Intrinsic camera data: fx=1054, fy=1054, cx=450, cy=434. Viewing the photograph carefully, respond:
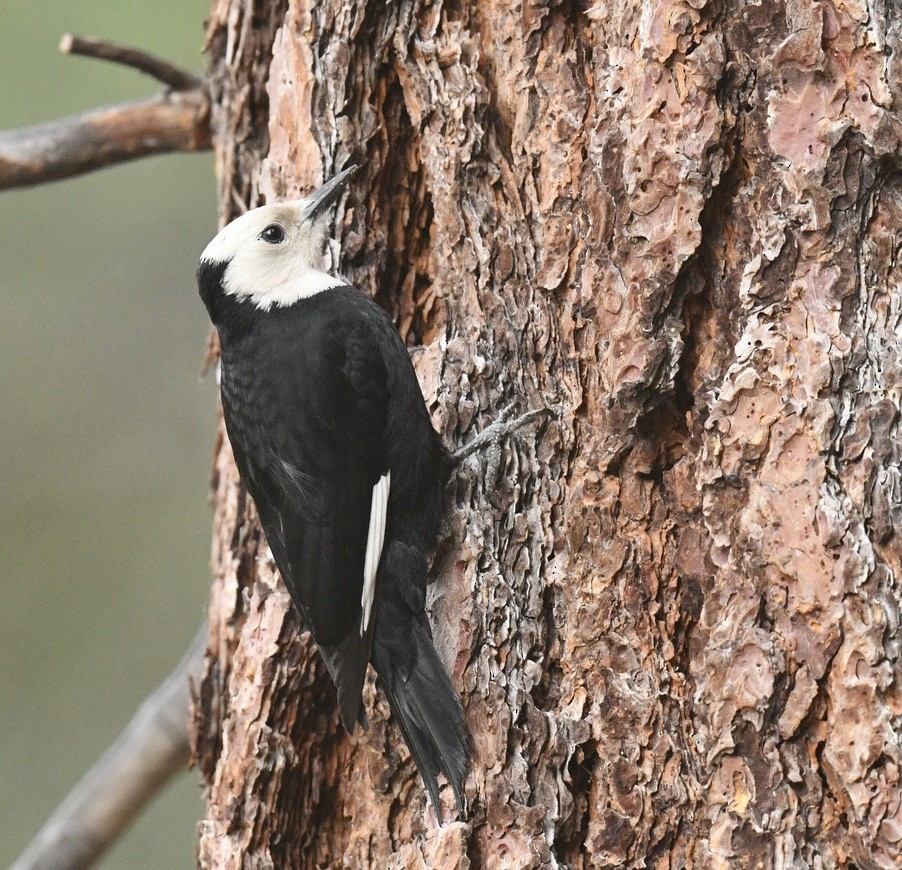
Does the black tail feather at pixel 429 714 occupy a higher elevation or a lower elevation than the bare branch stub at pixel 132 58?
lower

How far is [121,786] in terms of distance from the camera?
2.83 m

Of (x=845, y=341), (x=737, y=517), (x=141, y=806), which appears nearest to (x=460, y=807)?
(x=737, y=517)

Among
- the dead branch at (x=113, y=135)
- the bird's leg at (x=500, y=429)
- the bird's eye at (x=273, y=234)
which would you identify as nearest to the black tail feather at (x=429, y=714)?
the bird's leg at (x=500, y=429)

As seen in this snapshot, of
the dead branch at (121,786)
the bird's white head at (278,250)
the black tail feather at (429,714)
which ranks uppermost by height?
the bird's white head at (278,250)

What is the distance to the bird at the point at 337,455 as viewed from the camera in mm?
2072

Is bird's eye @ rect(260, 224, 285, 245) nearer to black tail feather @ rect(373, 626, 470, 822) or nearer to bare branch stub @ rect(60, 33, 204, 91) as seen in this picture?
bare branch stub @ rect(60, 33, 204, 91)

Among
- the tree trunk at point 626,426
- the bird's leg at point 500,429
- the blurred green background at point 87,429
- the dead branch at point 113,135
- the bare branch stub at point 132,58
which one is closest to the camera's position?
the tree trunk at point 626,426

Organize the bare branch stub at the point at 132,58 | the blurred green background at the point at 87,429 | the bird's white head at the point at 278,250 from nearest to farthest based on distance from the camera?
the bird's white head at the point at 278,250 < the bare branch stub at the point at 132,58 < the blurred green background at the point at 87,429

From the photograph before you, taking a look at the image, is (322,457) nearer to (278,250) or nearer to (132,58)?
(278,250)

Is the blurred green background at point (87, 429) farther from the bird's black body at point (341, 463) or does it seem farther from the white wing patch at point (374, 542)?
the white wing patch at point (374, 542)

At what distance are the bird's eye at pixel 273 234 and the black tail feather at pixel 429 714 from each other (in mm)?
950

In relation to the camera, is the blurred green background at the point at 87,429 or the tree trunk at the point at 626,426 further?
the blurred green background at the point at 87,429

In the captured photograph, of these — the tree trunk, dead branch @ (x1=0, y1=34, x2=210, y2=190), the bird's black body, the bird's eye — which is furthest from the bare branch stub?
the bird's black body

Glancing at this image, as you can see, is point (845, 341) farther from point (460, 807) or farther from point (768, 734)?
point (460, 807)
